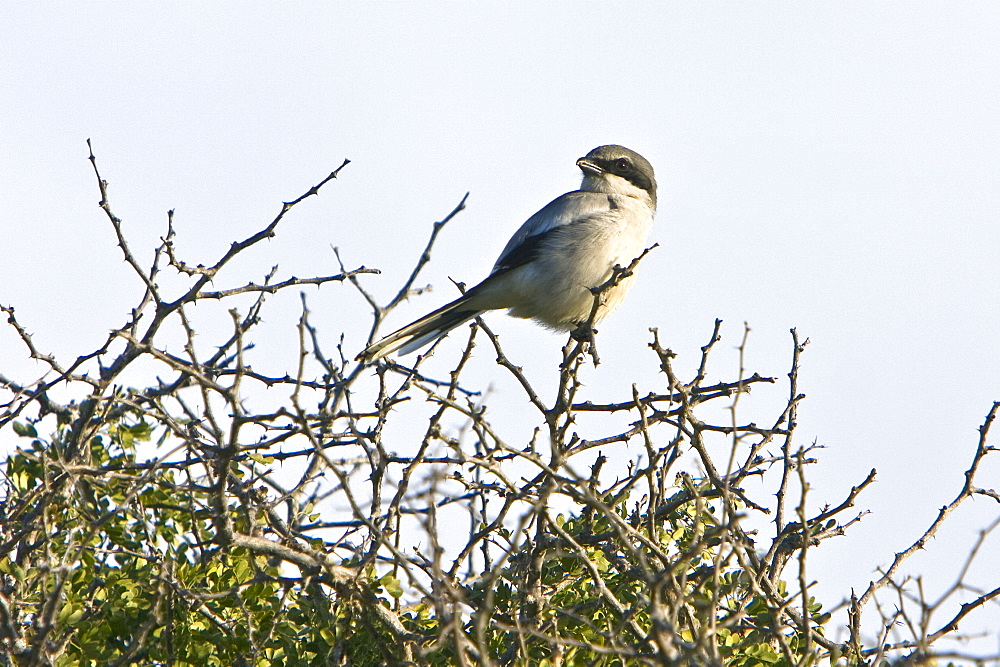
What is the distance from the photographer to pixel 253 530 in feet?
12.0

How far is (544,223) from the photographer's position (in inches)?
267

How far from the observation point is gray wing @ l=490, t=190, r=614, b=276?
Result: 261 inches

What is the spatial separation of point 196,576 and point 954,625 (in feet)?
7.97

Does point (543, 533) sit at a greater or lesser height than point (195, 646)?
greater

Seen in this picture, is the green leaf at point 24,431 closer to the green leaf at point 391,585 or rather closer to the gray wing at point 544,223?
the green leaf at point 391,585

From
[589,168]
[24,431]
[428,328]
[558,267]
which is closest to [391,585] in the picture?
[24,431]

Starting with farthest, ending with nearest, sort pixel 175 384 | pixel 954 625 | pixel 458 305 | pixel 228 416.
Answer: pixel 458 305 < pixel 175 384 < pixel 228 416 < pixel 954 625

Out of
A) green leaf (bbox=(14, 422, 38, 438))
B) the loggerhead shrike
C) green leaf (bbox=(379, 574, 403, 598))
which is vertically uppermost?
the loggerhead shrike

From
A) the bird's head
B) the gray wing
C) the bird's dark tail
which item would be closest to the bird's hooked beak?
the bird's head

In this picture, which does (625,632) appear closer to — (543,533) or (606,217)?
(543,533)

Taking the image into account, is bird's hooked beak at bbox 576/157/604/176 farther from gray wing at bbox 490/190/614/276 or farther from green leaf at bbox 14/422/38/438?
green leaf at bbox 14/422/38/438

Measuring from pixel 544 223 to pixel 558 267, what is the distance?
1.54 feet

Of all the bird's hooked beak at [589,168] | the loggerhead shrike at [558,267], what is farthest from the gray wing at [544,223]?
the bird's hooked beak at [589,168]

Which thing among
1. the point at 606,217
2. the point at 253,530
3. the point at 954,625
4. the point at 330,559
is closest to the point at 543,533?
the point at 330,559
